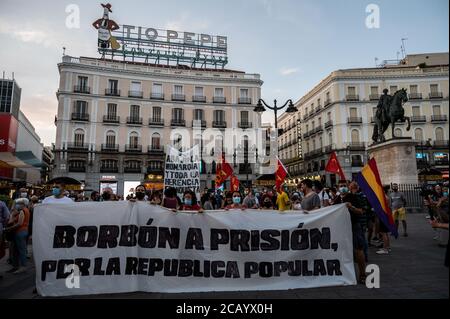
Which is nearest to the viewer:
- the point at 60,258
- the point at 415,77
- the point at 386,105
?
the point at 60,258

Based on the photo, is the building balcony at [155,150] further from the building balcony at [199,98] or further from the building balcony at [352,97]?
the building balcony at [352,97]

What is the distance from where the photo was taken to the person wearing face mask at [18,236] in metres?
6.32

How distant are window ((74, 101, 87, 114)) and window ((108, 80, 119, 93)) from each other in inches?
138

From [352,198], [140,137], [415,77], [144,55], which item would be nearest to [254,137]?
[140,137]

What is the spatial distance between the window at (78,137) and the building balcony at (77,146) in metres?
0.13

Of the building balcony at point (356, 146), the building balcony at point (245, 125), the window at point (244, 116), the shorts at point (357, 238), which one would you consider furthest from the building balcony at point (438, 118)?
the shorts at point (357, 238)

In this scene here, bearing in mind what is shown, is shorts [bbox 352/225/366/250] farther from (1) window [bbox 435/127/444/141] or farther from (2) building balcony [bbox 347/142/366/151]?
(1) window [bbox 435/127/444/141]

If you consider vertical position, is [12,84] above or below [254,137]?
above

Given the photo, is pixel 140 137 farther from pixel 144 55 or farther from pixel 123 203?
pixel 123 203
